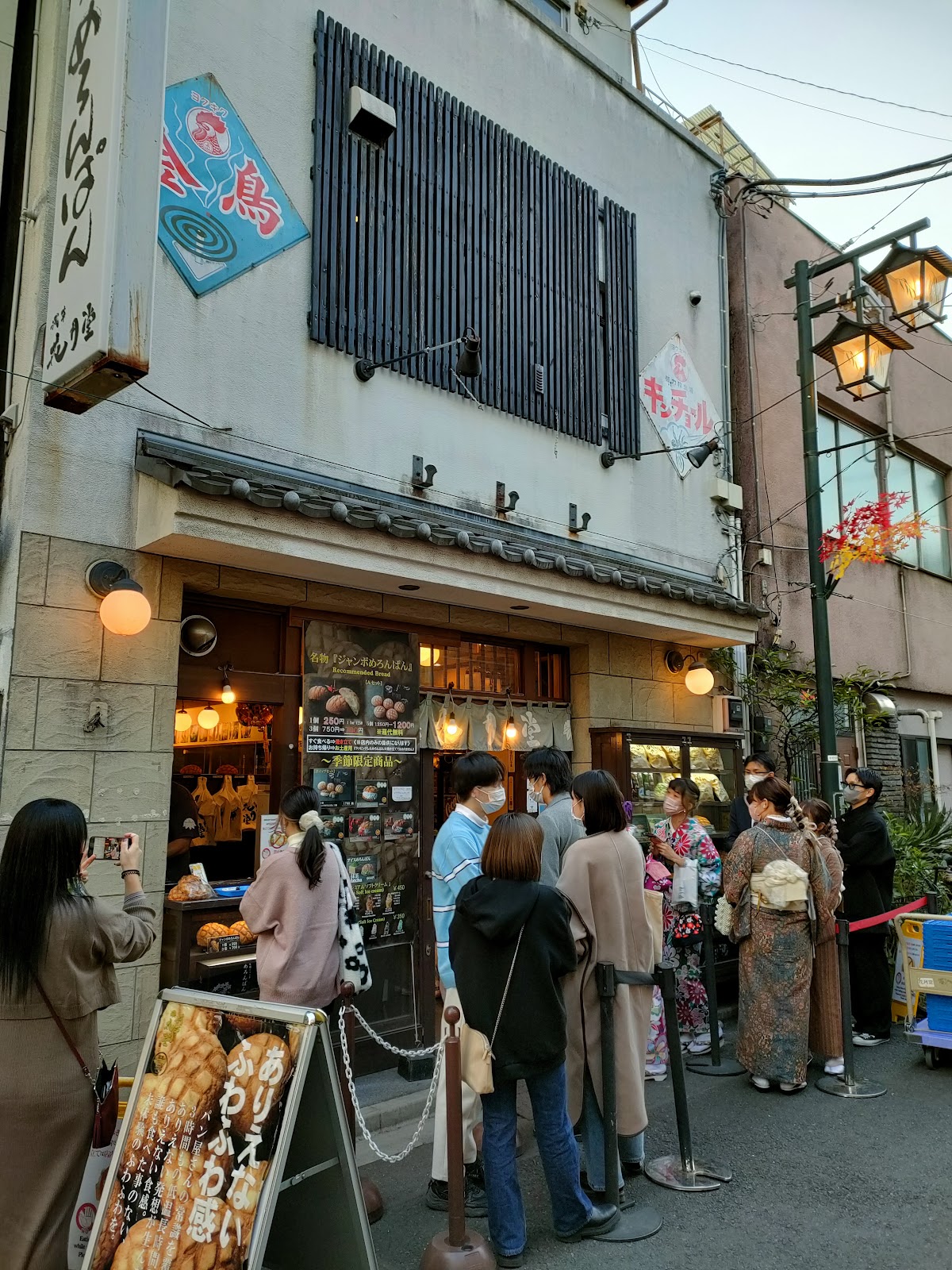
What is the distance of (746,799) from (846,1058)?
7.80 ft

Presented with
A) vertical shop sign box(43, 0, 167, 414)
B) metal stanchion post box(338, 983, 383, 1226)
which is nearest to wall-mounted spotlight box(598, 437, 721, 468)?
vertical shop sign box(43, 0, 167, 414)

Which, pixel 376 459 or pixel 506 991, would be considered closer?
pixel 506 991

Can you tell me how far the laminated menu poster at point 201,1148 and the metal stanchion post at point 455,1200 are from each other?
2.68ft

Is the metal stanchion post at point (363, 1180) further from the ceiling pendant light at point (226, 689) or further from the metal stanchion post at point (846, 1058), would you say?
the metal stanchion post at point (846, 1058)

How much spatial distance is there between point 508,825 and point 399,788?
3412 millimetres

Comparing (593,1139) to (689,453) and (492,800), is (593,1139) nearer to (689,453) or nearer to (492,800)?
(492,800)

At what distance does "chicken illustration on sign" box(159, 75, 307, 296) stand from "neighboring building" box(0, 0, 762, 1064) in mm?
26

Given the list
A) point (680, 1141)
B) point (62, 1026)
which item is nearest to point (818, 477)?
point (680, 1141)

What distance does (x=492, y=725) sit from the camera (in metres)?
8.62

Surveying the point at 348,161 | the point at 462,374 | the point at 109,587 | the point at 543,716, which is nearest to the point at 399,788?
the point at 543,716

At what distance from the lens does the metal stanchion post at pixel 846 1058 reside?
6.55 m

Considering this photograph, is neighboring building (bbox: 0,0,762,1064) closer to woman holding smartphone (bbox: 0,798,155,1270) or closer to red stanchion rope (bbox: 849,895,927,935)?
woman holding smartphone (bbox: 0,798,155,1270)

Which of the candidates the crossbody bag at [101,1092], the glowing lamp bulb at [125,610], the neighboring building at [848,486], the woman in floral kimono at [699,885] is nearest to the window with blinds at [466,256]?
the neighboring building at [848,486]

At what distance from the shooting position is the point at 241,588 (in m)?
6.83
